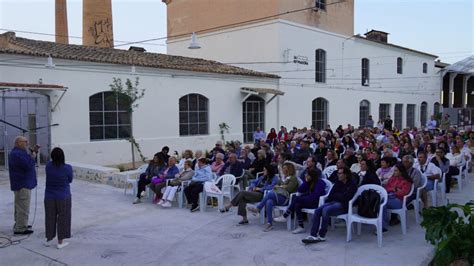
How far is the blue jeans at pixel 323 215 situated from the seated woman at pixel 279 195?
878mm

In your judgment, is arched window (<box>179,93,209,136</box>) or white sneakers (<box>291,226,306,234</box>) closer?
white sneakers (<box>291,226,306,234</box>)

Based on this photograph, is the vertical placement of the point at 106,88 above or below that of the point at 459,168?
above

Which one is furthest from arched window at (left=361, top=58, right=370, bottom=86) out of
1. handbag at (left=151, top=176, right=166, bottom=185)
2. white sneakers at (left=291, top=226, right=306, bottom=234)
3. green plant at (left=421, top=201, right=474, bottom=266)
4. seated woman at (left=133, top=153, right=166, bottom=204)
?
green plant at (left=421, top=201, right=474, bottom=266)

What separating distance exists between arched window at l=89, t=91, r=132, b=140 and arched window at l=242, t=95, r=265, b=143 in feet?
20.4

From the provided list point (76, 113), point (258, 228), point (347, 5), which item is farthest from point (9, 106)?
point (347, 5)

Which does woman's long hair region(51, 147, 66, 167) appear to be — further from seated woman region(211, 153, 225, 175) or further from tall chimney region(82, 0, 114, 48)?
tall chimney region(82, 0, 114, 48)

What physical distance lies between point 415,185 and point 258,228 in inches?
104

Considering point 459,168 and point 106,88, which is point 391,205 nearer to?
point 459,168

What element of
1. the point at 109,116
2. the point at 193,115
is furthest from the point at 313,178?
the point at 193,115

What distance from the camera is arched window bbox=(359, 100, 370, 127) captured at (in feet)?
88.2

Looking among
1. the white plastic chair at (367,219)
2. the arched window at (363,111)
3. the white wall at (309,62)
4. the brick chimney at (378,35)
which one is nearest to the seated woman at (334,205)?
the white plastic chair at (367,219)

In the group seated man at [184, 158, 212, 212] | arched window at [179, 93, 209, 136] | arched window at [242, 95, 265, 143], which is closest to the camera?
seated man at [184, 158, 212, 212]

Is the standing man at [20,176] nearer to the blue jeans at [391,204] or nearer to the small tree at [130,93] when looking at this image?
the blue jeans at [391,204]

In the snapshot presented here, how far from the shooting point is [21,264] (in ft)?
16.9
